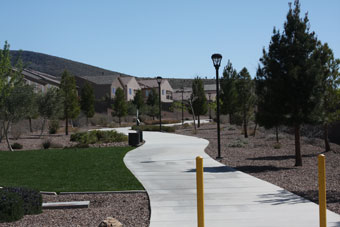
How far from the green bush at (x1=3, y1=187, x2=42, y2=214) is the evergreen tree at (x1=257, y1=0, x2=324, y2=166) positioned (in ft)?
27.0

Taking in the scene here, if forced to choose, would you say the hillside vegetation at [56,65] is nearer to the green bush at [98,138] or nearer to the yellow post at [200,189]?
the green bush at [98,138]

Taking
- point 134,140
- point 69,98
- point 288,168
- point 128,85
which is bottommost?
point 288,168

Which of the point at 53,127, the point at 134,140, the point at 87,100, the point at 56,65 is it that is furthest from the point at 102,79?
the point at 56,65

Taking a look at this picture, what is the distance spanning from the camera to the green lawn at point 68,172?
33.3 feet

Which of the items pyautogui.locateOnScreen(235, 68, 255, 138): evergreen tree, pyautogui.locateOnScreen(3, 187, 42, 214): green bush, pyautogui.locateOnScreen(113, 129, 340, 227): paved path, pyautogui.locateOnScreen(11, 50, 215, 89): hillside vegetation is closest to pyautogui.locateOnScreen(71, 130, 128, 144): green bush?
pyautogui.locateOnScreen(235, 68, 255, 138): evergreen tree

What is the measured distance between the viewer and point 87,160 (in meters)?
15.9

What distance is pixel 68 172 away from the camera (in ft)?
Result: 41.5

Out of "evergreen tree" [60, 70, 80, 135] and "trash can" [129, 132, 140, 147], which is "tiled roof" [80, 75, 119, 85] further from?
"trash can" [129, 132, 140, 147]

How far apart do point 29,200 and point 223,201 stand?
3.59 m

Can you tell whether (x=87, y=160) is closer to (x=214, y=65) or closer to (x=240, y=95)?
(x=214, y=65)

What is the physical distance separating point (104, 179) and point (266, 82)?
6.10m

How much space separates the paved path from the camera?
6.41 meters

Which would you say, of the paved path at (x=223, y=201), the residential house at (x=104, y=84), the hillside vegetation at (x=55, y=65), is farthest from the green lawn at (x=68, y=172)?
the hillside vegetation at (x=55, y=65)

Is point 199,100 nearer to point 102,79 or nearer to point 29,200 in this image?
point 29,200
